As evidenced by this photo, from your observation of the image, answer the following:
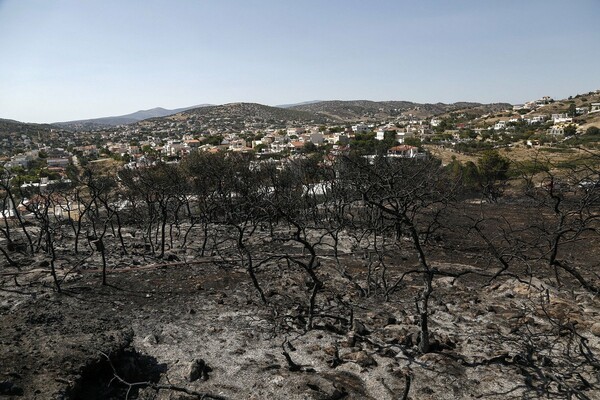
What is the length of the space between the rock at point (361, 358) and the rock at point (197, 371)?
2.51m

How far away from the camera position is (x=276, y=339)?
8023 mm

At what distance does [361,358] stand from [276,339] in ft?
6.19

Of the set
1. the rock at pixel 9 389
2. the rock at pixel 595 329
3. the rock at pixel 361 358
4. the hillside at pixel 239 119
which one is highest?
the hillside at pixel 239 119

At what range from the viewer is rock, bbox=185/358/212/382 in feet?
21.7

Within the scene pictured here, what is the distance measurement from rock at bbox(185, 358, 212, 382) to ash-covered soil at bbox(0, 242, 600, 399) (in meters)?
0.02

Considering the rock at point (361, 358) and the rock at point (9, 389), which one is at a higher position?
the rock at point (9, 389)

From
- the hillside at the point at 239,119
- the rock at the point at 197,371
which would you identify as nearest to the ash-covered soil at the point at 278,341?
the rock at the point at 197,371

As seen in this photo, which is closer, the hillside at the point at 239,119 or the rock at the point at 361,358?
the rock at the point at 361,358

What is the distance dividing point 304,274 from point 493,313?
17.7ft

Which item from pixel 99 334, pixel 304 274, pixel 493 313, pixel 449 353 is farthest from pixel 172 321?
pixel 493 313

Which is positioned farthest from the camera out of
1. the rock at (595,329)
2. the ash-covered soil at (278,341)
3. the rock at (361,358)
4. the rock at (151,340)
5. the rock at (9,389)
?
the rock at (595,329)

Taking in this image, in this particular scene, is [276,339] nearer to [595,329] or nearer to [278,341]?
[278,341]

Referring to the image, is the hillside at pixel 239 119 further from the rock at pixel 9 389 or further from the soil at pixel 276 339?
the rock at pixel 9 389

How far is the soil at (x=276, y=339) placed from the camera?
621 centimetres
